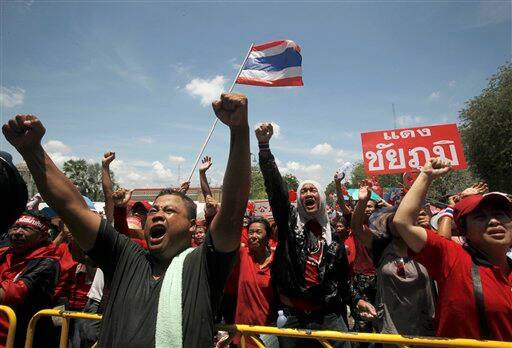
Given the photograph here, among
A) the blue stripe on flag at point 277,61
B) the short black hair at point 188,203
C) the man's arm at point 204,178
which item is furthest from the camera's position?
the blue stripe on flag at point 277,61

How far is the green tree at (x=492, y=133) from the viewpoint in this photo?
2016 cm

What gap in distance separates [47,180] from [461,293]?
7.59 ft

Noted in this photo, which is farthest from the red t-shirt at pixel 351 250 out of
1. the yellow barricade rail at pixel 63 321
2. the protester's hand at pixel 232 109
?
the protester's hand at pixel 232 109

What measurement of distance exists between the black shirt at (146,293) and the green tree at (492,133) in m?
24.1

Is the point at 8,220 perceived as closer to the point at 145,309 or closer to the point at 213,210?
the point at 145,309

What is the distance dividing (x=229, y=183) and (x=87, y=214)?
2.70 feet

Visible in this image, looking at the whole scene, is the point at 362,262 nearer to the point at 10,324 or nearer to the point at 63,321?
the point at 63,321

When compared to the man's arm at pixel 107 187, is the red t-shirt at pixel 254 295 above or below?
below

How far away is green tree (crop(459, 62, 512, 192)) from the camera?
20.2 m

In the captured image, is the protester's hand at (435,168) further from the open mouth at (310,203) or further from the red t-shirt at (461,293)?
the open mouth at (310,203)

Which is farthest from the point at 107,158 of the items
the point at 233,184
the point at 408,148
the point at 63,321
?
the point at 408,148

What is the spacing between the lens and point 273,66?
6.87 m

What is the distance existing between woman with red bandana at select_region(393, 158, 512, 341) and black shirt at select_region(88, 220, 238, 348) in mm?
1103

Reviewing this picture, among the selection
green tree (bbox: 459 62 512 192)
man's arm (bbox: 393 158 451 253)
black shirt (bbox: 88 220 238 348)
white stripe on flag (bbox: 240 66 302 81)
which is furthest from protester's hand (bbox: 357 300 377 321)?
green tree (bbox: 459 62 512 192)
